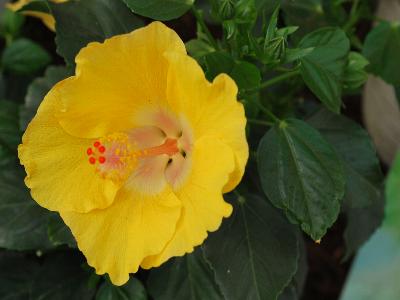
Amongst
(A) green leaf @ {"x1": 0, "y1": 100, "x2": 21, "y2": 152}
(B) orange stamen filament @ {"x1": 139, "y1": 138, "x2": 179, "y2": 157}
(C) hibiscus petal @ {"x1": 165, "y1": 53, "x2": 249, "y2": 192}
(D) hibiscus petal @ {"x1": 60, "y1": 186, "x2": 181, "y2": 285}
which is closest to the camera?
(C) hibiscus petal @ {"x1": 165, "y1": 53, "x2": 249, "y2": 192}

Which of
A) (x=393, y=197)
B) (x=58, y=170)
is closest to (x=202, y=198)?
(x=58, y=170)

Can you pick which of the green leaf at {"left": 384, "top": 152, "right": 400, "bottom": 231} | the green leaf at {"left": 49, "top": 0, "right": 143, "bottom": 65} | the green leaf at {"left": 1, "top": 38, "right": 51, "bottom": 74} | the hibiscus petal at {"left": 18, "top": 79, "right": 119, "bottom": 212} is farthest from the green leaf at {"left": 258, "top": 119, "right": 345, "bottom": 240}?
the green leaf at {"left": 1, "top": 38, "right": 51, "bottom": 74}

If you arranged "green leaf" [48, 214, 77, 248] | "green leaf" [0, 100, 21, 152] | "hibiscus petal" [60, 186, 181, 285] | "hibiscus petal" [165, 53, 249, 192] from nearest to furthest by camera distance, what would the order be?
"hibiscus petal" [165, 53, 249, 192]
"hibiscus petal" [60, 186, 181, 285]
"green leaf" [48, 214, 77, 248]
"green leaf" [0, 100, 21, 152]

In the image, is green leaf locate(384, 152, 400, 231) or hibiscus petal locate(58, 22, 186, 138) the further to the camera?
green leaf locate(384, 152, 400, 231)

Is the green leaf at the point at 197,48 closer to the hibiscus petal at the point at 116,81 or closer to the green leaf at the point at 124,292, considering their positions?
the hibiscus petal at the point at 116,81

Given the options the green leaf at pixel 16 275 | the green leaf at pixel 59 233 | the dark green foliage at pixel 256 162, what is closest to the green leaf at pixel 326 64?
the dark green foliage at pixel 256 162

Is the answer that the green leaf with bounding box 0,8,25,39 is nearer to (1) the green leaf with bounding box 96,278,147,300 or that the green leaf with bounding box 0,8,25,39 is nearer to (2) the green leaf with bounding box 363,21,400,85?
(1) the green leaf with bounding box 96,278,147,300

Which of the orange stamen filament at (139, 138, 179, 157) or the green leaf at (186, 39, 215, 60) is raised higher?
the green leaf at (186, 39, 215, 60)

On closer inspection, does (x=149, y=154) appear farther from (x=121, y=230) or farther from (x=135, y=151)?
(x=121, y=230)
